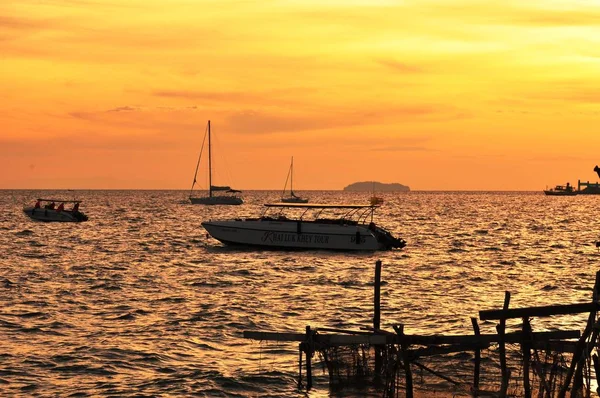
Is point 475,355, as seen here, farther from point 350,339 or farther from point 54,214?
point 54,214

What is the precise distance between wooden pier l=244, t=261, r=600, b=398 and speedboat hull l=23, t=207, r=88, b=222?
9518cm

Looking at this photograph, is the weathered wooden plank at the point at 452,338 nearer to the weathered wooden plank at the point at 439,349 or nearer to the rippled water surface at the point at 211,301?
the weathered wooden plank at the point at 439,349

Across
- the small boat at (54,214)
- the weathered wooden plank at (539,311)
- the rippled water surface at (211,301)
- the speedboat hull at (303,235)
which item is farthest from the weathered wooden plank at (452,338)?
the small boat at (54,214)

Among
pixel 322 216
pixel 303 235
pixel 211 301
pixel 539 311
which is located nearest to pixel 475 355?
pixel 539 311

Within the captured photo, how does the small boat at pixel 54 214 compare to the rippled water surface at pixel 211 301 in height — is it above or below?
above

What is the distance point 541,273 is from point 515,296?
1393cm

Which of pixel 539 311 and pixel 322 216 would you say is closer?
pixel 539 311

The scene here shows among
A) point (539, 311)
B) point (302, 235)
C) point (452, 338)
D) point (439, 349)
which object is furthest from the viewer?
point (302, 235)

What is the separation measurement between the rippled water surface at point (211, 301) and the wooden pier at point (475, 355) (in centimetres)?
144

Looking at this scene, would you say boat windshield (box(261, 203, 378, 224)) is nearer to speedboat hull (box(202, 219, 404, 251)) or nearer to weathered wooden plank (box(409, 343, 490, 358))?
speedboat hull (box(202, 219, 404, 251))

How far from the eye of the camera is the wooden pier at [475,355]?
18.1m

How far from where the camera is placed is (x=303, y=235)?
225ft

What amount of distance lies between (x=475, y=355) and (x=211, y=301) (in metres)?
20.8

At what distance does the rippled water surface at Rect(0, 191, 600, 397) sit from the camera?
25125mm
